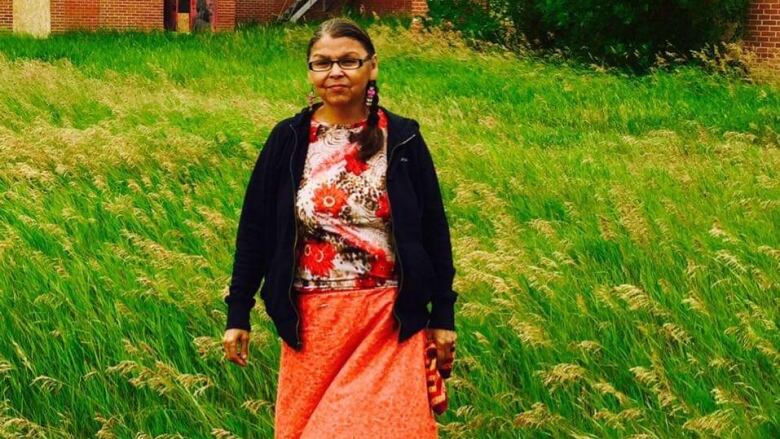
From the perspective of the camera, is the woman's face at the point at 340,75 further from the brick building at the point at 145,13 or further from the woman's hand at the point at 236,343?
the brick building at the point at 145,13

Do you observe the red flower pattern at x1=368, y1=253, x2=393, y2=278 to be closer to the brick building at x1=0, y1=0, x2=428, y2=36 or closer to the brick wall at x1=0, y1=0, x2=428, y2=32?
the brick wall at x1=0, y1=0, x2=428, y2=32

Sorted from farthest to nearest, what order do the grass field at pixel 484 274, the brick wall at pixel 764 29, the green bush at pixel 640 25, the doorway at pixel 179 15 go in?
the doorway at pixel 179 15, the brick wall at pixel 764 29, the green bush at pixel 640 25, the grass field at pixel 484 274

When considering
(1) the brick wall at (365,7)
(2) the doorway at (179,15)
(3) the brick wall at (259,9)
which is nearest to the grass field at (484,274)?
(2) the doorway at (179,15)

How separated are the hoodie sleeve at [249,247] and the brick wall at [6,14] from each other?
24.9 metres

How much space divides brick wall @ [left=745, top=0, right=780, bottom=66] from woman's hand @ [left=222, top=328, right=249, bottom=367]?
14.0 metres

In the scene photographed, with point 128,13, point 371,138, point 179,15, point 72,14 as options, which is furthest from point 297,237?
point 179,15

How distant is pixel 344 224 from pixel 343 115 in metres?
0.32

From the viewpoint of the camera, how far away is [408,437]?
306cm

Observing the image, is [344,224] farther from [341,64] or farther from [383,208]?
[341,64]

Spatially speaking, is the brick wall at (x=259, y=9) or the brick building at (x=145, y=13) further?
the brick wall at (x=259, y=9)

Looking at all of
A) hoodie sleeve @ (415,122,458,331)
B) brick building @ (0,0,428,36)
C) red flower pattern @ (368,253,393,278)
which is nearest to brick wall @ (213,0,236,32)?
brick building @ (0,0,428,36)

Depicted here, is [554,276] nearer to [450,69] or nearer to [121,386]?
[121,386]

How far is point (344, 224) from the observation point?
10.4ft

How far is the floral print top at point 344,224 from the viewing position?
3154mm
